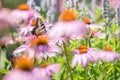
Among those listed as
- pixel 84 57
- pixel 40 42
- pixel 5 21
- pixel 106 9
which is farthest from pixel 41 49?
pixel 106 9

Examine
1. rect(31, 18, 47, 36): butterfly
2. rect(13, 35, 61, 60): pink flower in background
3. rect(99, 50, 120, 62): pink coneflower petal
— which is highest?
rect(31, 18, 47, 36): butterfly

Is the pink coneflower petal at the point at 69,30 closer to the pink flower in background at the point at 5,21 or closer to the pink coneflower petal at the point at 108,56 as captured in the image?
the pink flower in background at the point at 5,21

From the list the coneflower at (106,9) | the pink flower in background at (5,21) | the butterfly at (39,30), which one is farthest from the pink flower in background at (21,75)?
the coneflower at (106,9)

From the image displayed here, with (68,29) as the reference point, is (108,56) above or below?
below

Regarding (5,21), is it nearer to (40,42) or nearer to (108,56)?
(40,42)

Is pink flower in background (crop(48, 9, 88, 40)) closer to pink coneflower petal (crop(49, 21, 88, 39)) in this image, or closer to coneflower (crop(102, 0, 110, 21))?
pink coneflower petal (crop(49, 21, 88, 39))

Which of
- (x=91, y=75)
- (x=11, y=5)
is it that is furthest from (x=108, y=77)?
(x=11, y=5)

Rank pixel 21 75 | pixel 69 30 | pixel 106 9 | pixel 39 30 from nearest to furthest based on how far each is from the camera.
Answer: pixel 21 75 < pixel 69 30 < pixel 39 30 < pixel 106 9

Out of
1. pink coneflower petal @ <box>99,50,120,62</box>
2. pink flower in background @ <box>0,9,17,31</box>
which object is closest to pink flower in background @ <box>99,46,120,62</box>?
pink coneflower petal @ <box>99,50,120,62</box>
